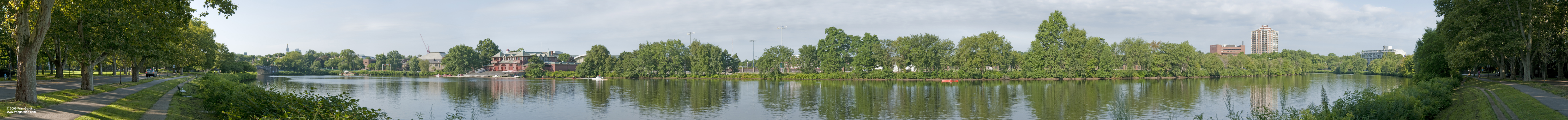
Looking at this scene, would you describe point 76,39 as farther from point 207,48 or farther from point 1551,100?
point 207,48

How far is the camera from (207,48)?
205 ft

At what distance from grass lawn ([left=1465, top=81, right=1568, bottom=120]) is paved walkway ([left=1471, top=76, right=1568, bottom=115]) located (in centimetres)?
11

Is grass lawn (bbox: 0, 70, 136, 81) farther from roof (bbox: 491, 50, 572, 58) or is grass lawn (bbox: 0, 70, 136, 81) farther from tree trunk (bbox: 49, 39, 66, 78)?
roof (bbox: 491, 50, 572, 58)

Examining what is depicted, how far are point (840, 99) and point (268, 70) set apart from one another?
14066cm

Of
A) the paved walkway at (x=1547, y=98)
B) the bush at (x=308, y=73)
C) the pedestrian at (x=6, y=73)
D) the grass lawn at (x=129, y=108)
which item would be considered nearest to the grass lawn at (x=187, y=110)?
the grass lawn at (x=129, y=108)

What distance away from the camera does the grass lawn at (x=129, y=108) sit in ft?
55.2

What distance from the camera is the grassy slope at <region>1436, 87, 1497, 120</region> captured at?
795 inches

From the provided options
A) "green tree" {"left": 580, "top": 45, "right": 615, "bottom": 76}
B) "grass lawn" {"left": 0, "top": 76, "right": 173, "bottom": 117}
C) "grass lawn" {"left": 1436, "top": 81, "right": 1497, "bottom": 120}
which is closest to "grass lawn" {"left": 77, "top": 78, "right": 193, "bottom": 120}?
"grass lawn" {"left": 0, "top": 76, "right": 173, "bottom": 117}

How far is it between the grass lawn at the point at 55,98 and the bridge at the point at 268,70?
118395 mm

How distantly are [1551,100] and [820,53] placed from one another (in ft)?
225

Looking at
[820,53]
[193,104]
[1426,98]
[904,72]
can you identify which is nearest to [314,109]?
[193,104]

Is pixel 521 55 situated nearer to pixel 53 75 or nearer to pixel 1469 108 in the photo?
pixel 53 75

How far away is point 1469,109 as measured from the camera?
75.7ft

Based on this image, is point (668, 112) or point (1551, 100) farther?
point (668, 112)
